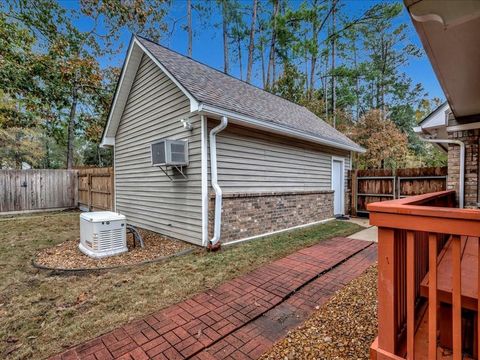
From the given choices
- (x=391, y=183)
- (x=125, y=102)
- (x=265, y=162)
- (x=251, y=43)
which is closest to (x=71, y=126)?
(x=125, y=102)

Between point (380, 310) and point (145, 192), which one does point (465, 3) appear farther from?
point (145, 192)

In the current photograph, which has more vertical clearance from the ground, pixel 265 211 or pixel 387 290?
pixel 387 290

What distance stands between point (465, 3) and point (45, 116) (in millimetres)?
16226

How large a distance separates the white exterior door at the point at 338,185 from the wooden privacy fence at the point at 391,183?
0.42 m

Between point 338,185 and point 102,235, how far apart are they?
324 inches

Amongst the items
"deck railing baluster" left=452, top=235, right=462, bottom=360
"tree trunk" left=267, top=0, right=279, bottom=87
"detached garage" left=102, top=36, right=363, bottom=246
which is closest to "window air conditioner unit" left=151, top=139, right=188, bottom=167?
"detached garage" left=102, top=36, right=363, bottom=246

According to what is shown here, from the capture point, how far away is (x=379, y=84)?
1958 centimetres

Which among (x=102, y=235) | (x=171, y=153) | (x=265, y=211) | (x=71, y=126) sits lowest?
(x=102, y=235)

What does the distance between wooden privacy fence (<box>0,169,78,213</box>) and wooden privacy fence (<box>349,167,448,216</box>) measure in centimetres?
1252

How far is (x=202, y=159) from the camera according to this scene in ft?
16.3

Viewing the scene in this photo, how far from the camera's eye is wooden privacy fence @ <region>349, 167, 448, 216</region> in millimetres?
7728

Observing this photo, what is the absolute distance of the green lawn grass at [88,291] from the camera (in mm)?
2402

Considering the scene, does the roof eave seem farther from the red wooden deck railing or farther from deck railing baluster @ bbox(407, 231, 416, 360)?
deck railing baluster @ bbox(407, 231, 416, 360)

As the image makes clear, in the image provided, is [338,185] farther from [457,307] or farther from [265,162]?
[457,307]
